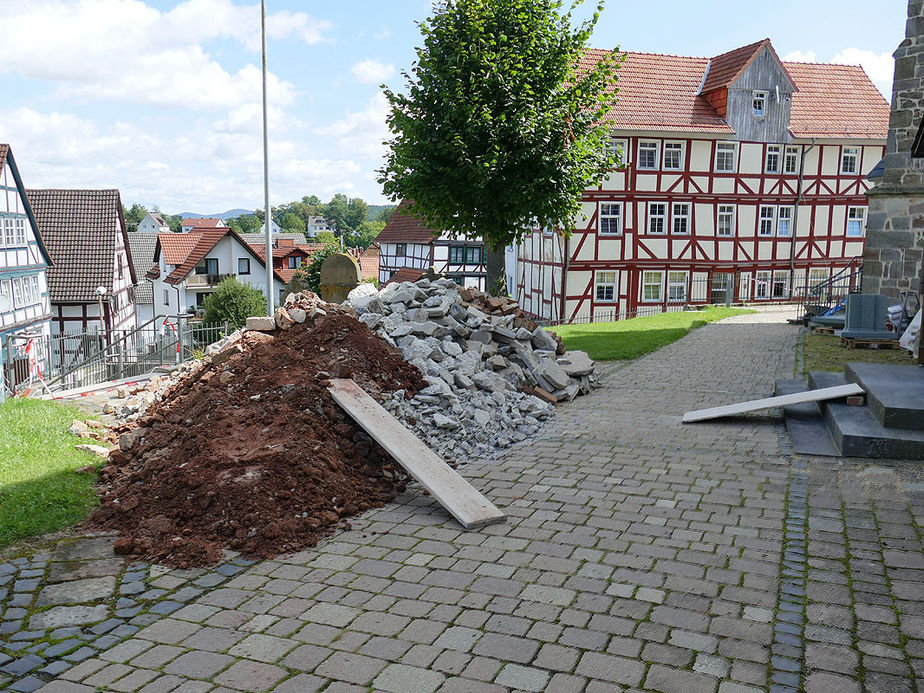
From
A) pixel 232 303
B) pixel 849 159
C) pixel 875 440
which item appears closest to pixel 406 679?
pixel 875 440

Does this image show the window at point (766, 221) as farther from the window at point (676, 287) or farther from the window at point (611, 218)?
the window at point (611, 218)

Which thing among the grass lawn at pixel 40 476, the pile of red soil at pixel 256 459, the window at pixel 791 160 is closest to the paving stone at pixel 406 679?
the pile of red soil at pixel 256 459

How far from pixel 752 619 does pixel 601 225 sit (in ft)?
93.3

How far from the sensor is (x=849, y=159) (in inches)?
1353

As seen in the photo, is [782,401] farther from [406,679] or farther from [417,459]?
[406,679]

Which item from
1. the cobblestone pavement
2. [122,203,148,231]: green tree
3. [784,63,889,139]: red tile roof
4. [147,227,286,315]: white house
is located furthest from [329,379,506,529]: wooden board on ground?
[122,203,148,231]: green tree

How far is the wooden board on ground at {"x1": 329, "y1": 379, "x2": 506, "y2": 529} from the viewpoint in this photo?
20.7ft

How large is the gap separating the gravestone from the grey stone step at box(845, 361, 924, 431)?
30.5ft

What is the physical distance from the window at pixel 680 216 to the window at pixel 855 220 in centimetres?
814

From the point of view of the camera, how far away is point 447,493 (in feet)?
21.5

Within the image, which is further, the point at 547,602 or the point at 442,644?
the point at 547,602

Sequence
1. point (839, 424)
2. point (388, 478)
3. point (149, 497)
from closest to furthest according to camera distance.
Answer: point (149, 497), point (388, 478), point (839, 424)

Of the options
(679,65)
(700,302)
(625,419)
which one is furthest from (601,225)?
(625,419)

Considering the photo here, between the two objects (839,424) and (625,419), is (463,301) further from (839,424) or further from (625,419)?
(839,424)
